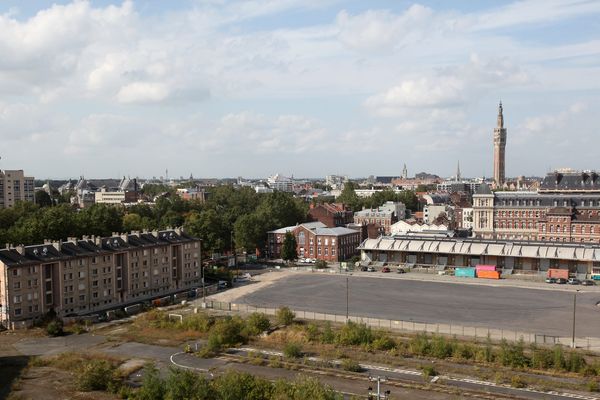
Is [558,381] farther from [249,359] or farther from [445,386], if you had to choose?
[249,359]

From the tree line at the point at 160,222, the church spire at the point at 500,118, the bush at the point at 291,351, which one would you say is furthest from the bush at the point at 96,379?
the church spire at the point at 500,118

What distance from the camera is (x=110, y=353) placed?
39.2 metres

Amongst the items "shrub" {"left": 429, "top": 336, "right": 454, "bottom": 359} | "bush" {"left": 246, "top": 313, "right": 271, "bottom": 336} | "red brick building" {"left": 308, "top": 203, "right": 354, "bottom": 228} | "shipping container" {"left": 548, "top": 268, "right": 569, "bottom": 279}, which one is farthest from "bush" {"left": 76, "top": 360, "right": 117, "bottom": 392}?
"red brick building" {"left": 308, "top": 203, "right": 354, "bottom": 228}

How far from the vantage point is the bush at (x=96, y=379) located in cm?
3209

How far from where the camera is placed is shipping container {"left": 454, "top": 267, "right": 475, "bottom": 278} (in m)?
69.4

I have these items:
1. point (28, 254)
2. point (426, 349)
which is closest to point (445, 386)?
point (426, 349)

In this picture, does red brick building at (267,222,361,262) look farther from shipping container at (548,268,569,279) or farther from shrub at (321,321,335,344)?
shrub at (321,321,335,344)

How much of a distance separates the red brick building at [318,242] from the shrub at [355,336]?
40629mm

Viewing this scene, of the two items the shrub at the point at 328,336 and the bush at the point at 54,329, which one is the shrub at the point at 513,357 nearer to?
the shrub at the point at 328,336

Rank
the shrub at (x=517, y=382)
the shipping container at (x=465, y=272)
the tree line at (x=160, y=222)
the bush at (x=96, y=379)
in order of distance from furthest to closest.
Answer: the shipping container at (x=465, y=272) < the tree line at (x=160, y=222) < the bush at (x=96, y=379) < the shrub at (x=517, y=382)

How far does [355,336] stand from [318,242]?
140 feet

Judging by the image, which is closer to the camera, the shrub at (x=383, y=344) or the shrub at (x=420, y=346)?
the shrub at (x=420, y=346)

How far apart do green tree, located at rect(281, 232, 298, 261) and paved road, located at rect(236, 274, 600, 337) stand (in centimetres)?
1454

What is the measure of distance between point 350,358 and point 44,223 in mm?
43674
